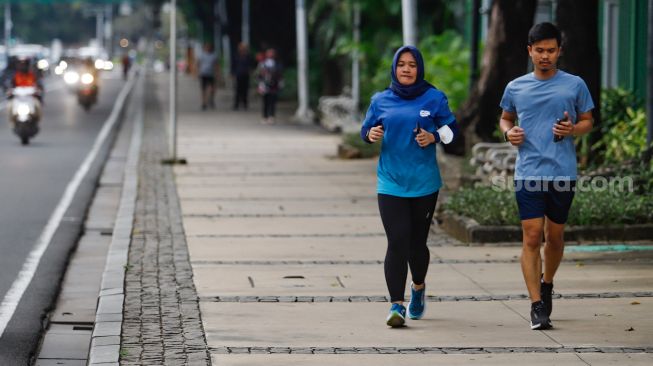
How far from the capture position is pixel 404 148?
28.7 ft

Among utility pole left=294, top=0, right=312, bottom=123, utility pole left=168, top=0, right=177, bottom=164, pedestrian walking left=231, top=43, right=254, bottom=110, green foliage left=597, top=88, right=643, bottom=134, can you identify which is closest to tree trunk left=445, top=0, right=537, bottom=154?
green foliage left=597, top=88, right=643, bottom=134

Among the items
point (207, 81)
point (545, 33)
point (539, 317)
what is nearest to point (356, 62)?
point (207, 81)

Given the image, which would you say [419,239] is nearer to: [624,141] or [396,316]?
[396,316]

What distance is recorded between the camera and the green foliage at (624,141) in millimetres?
16312

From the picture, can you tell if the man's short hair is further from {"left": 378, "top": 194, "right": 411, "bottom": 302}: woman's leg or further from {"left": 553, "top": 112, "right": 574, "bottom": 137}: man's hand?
{"left": 378, "top": 194, "right": 411, "bottom": 302}: woman's leg

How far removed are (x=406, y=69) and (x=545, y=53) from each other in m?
0.79

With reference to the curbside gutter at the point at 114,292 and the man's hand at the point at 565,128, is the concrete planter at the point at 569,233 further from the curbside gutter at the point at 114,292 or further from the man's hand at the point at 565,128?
the man's hand at the point at 565,128

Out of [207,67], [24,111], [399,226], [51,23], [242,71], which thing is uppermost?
[51,23]

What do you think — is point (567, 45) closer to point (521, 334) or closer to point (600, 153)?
point (600, 153)

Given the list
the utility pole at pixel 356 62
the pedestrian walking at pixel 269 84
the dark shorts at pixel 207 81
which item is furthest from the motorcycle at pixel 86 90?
the utility pole at pixel 356 62

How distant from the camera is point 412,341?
8.21 meters

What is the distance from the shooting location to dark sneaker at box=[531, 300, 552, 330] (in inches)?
332

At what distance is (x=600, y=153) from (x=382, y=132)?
28.3 ft

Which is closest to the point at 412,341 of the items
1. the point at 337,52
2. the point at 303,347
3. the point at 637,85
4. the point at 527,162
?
the point at 303,347
